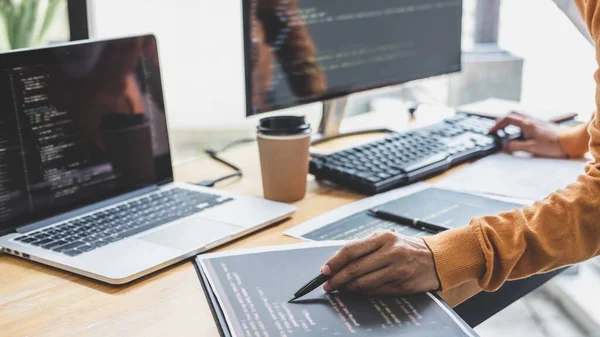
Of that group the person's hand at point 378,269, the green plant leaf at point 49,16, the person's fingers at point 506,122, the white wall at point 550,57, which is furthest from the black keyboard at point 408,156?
the white wall at point 550,57

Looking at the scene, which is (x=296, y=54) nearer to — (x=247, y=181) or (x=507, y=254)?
(x=247, y=181)

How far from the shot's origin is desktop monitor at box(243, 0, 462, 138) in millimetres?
1281

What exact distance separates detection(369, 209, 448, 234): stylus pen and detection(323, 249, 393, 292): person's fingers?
0.70 ft

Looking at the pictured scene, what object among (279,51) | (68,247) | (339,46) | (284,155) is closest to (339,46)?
(339,46)

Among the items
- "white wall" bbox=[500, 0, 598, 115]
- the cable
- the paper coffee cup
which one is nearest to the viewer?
the paper coffee cup

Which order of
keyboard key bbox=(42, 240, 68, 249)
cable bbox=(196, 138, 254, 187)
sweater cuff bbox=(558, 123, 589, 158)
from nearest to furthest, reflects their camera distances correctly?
keyboard key bbox=(42, 240, 68, 249), cable bbox=(196, 138, 254, 187), sweater cuff bbox=(558, 123, 589, 158)

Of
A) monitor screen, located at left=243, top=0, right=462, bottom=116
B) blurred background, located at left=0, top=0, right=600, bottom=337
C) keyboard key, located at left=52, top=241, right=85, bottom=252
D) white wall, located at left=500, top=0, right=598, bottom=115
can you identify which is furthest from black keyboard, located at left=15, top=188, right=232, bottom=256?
white wall, located at left=500, top=0, right=598, bottom=115

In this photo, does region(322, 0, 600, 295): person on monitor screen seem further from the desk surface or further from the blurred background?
the blurred background

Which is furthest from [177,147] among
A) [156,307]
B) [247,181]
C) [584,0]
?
[584,0]

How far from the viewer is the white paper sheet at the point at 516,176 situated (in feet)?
3.84

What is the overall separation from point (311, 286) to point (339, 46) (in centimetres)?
73

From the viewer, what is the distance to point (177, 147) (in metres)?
1.68

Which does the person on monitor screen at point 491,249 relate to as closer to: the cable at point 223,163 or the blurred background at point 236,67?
the blurred background at point 236,67

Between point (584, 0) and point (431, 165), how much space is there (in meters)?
0.44
